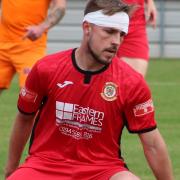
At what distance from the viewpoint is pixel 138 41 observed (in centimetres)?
1011

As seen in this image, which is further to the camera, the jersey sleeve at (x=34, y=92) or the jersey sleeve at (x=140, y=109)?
Answer: the jersey sleeve at (x=34, y=92)

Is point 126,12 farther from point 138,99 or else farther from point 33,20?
point 33,20

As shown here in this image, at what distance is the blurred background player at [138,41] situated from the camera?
32.9 ft

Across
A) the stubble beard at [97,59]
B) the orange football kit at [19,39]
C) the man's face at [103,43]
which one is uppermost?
the man's face at [103,43]

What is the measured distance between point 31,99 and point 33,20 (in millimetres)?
3158

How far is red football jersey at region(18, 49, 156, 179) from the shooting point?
6461 mm

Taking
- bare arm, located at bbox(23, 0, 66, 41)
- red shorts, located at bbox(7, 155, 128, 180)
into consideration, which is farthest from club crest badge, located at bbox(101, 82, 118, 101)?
bare arm, located at bbox(23, 0, 66, 41)

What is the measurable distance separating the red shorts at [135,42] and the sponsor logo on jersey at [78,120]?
3542 millimetres

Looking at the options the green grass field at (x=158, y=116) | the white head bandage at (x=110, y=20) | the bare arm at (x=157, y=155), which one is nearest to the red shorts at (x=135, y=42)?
the green grass field at (x=158, y=116)

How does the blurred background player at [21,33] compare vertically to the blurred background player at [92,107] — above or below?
below

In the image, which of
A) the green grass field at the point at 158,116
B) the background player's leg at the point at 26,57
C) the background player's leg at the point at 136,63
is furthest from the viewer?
the background player's leg at the point at 136,63

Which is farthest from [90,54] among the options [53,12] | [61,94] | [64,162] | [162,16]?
[162,16]

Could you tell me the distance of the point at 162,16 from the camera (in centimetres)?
2423

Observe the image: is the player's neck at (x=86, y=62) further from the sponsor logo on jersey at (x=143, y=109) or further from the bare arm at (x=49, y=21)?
the bare arm at (x=49, y=21)
